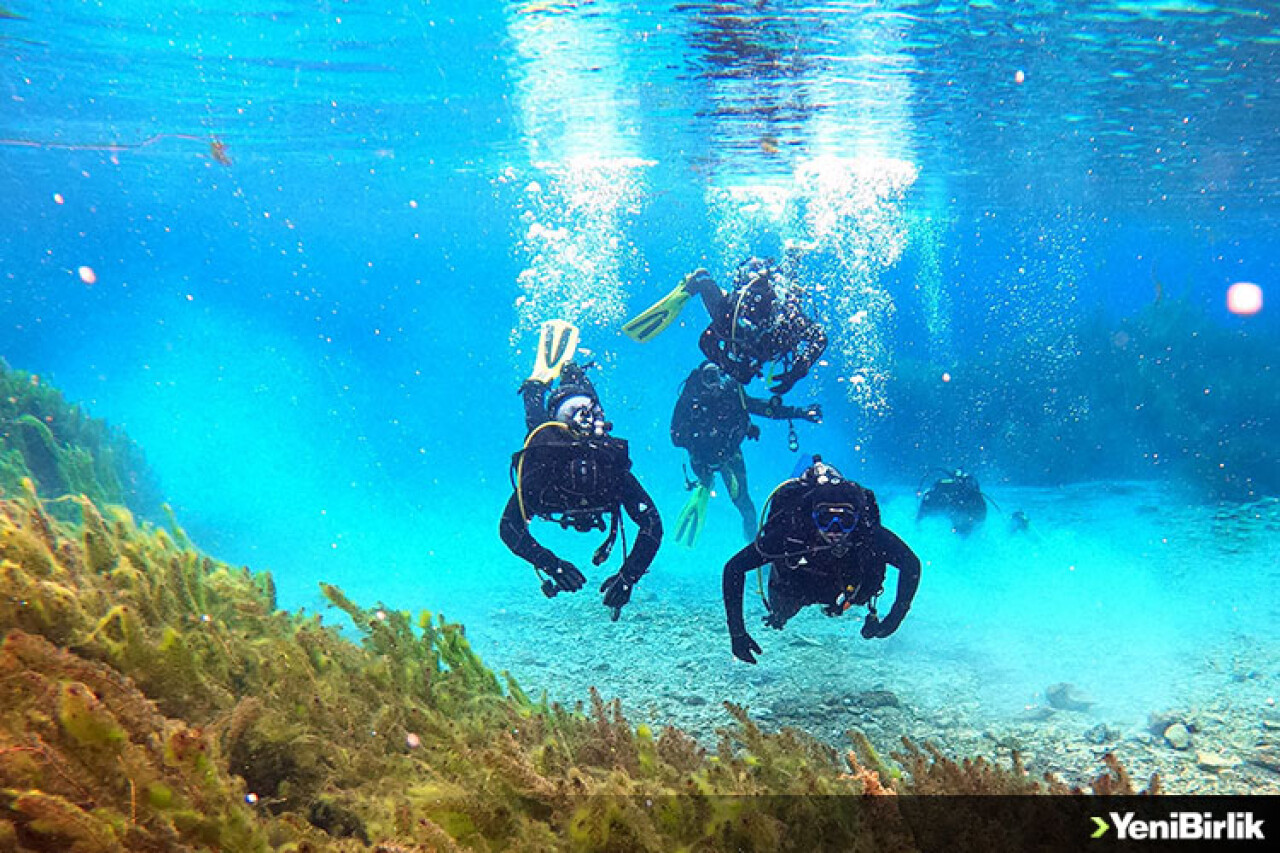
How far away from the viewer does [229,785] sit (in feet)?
8.48

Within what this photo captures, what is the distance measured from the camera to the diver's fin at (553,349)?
7.61 m

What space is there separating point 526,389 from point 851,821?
18.3ft

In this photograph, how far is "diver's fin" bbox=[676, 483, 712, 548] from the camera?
11.4m

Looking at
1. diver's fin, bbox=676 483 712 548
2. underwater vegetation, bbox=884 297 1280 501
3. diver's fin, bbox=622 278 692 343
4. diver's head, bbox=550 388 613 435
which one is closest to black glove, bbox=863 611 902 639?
diver's head, bbox=550 388 613 435

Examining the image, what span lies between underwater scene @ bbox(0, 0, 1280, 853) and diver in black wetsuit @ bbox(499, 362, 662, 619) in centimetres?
4

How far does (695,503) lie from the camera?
11.6m

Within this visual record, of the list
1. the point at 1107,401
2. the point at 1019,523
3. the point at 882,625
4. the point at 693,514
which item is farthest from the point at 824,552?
the point at 1107,401

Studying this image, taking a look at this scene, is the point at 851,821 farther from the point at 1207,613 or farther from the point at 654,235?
the point at 654,235

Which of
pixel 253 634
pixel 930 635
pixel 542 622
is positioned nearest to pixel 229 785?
pixel 253 634

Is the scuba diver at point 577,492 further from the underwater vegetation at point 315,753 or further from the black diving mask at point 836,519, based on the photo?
the black diving mask at point 836,519

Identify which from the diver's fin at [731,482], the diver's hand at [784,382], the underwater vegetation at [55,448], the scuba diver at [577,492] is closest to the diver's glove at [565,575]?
the scuba diver at [577,492]

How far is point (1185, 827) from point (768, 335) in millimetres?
5699

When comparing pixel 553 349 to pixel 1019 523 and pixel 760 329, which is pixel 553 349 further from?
pixel 1019 523

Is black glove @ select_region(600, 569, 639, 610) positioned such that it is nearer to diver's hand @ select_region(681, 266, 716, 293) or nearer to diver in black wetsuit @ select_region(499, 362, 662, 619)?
diver in black wetsuit @ select_region(499, 362, 662, 619)
